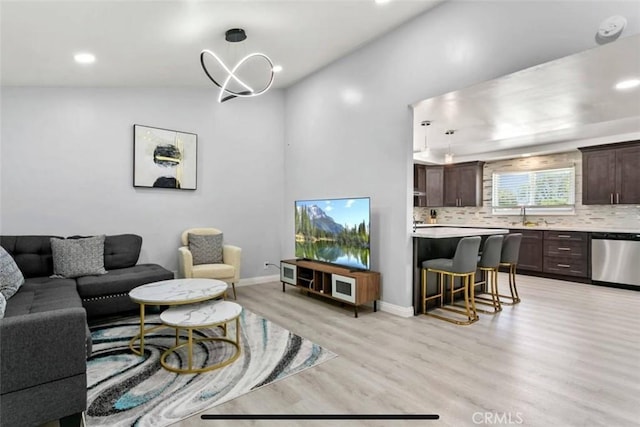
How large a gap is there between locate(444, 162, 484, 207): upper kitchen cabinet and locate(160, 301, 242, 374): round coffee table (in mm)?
6382

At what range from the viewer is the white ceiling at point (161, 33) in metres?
2.68

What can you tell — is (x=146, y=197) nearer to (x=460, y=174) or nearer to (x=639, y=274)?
(x=460, y=174)

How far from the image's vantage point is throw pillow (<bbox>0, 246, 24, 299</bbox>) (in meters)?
2.72

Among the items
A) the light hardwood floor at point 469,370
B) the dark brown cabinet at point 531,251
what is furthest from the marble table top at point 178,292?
the dark brown cabinet at point 531,251

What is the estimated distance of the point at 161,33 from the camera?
10.3 feet

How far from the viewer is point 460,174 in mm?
7719

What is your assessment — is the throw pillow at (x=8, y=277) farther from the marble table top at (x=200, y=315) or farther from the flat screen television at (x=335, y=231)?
the flat screen television at (x=335, y=231)

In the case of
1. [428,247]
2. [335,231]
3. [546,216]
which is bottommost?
[428,247]

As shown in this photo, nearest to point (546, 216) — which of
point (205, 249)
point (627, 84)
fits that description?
point (627, 84)

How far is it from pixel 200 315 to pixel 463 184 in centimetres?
677

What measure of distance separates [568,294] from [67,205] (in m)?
6.71

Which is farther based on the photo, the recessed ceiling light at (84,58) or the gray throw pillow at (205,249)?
the gray throw pillow at (205,249)

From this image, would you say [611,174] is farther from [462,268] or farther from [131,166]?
A: [131,166]

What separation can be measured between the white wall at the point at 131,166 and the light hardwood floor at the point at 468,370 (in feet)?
5.60
